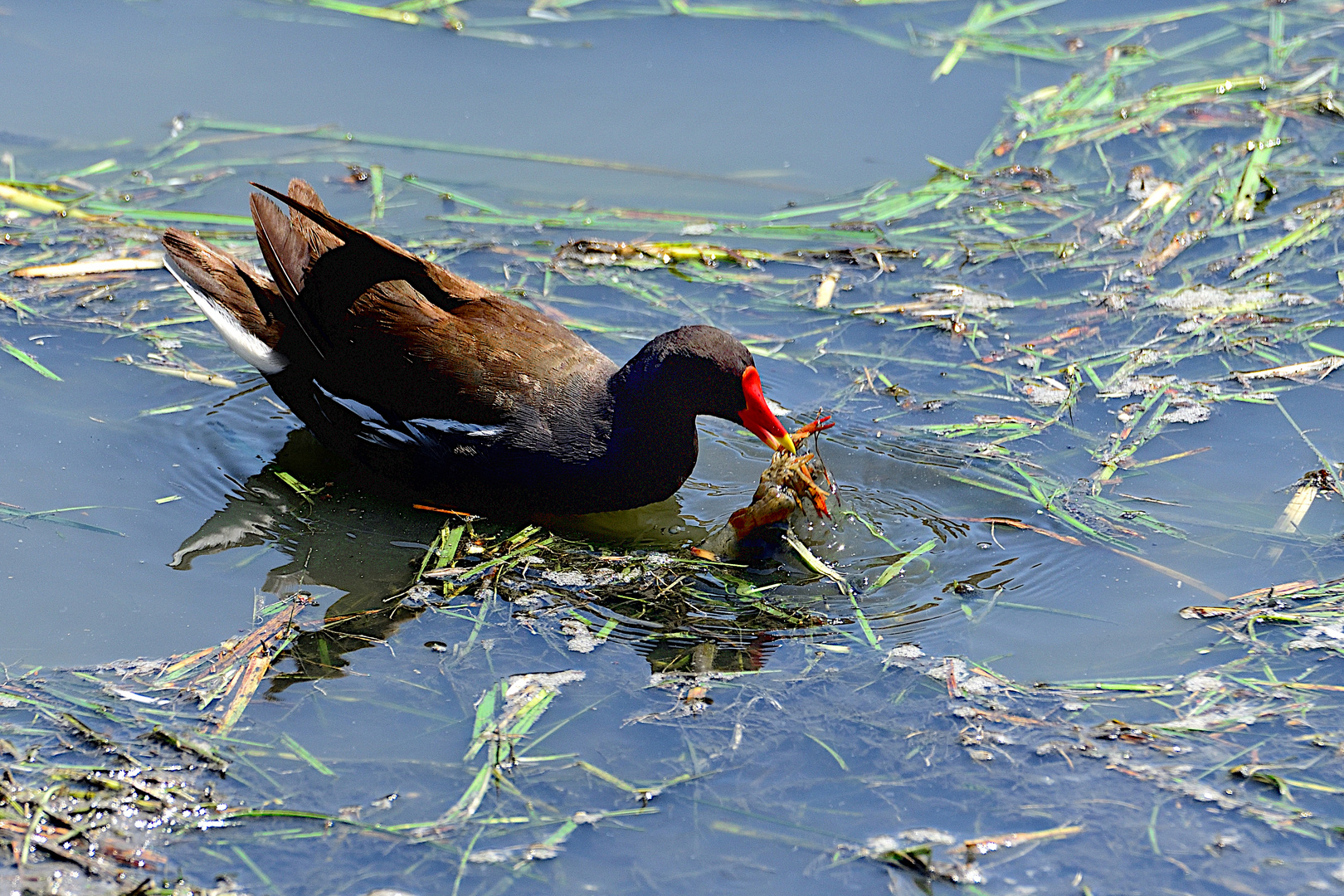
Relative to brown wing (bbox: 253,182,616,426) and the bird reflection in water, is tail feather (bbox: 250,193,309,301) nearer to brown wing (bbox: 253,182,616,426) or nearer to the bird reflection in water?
brown wing (bbox: 253,182,616,426)

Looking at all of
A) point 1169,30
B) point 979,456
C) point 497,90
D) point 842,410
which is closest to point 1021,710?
point 979,456

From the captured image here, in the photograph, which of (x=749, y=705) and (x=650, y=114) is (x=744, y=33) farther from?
(x=749, y=705)

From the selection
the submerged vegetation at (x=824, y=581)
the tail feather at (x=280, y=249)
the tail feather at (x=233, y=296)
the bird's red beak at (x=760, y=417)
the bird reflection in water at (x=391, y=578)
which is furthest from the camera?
the tail feather at (x=233, y=296)

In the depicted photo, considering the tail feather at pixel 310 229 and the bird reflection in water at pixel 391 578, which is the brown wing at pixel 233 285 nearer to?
the tail feather at pixel 310 229

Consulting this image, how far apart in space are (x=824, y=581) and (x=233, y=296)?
7.82 feet

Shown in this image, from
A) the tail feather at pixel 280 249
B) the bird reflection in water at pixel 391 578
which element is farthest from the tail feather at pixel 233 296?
the bird reflection in water at pixel 391 578

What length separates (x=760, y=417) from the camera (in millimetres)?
4215

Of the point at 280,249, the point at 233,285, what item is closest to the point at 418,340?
the point at 280,249

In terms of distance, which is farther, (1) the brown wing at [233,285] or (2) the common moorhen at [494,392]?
(1) the brown wing at [233,285]

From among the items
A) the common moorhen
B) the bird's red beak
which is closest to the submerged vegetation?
the common moorhen

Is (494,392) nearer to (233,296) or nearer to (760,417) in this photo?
(760,417)

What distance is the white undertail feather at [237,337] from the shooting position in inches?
182

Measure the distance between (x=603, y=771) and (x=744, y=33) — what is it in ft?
19.1

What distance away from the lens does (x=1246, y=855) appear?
2.85 metres
